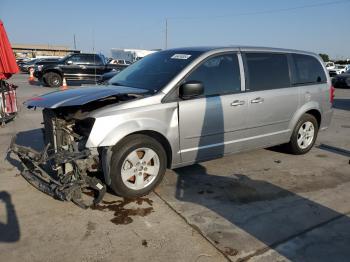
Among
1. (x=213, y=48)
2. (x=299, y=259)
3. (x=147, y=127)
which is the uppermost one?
(x=213, y=48)

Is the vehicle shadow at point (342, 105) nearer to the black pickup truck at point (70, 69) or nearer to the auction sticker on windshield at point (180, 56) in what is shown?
the auction sticker on windshield at point (180, 56)

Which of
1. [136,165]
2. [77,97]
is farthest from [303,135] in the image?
[77,97]

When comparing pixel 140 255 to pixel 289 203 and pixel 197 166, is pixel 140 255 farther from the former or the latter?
pixel 197 166

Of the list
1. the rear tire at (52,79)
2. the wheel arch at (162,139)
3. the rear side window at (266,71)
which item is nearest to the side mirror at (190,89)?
the wheel arch at (162,139)

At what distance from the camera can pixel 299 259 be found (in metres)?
2.96

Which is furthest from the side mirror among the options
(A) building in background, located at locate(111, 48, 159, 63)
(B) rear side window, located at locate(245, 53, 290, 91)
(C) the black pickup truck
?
(A) building in background, located at locate(111, 48, 159, 63)

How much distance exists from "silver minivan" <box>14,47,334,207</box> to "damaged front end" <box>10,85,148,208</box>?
1 cm

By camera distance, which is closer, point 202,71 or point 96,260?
point 96,260

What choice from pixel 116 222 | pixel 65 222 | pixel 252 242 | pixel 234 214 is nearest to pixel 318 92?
pixel 234 214

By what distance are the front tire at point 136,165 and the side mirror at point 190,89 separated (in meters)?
0.68

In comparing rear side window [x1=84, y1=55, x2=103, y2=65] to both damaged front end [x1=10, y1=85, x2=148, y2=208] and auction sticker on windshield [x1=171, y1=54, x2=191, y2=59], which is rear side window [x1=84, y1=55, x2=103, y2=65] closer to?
auction sticker on windshield [x1=171, y1=54, x2=191, y2=59]

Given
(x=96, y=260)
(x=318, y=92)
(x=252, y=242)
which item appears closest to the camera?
(x=96, y=260)

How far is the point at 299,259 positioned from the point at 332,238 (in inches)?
22.6

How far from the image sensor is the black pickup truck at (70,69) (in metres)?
18.4
